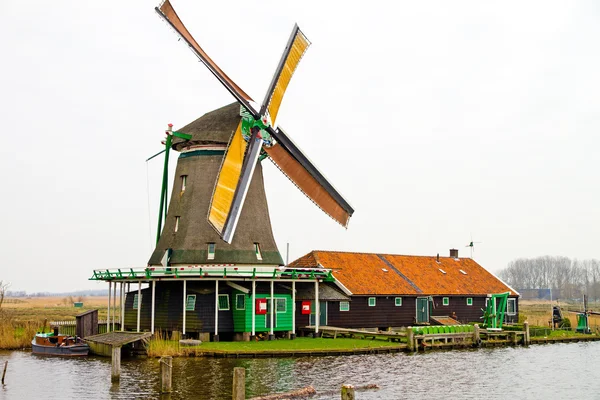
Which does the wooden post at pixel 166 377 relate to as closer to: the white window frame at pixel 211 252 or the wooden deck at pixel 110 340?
the wooden deck at pixel 110 340

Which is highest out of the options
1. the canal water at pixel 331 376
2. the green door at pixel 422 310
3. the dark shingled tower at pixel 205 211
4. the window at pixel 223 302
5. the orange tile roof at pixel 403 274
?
the dark shingled tower at pixel 205 211

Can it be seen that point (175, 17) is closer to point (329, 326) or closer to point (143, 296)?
point (143, 296)

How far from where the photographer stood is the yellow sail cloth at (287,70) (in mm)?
32438

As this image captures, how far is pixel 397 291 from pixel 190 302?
1233cm

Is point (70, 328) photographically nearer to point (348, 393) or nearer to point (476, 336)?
point (476, 336)

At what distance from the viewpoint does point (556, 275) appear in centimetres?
16788

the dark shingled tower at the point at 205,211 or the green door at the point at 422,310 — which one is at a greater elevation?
the dark shingled tower at the point at 205,211

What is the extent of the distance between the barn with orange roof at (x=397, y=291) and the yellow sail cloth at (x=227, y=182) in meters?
6.85

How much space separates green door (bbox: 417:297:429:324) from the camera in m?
39.2

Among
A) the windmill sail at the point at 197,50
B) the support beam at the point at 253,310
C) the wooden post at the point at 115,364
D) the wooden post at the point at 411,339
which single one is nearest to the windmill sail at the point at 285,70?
the windmill sail at the point at 197,50

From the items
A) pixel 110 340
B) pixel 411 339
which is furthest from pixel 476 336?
pixel 110 340

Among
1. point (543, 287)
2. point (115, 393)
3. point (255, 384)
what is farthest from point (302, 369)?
point (543, 287)

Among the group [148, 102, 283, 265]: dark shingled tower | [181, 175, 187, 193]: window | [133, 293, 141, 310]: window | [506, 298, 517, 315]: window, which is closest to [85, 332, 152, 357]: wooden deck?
[133, 293, 141, 310]: window

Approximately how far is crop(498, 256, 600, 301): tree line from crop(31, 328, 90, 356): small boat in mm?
142445
